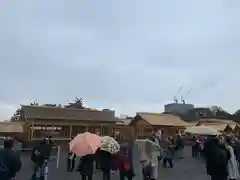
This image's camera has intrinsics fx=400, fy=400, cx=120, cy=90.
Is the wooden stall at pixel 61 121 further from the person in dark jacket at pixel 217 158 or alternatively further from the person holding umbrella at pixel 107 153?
the person in dark jacket at pixel 217 158

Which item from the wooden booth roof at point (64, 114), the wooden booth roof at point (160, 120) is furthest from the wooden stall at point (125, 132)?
the wooden booth roof at point (160, 120)

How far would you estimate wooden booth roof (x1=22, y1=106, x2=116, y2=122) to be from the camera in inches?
1503

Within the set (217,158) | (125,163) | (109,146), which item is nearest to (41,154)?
(109,146)

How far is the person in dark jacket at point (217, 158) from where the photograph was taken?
9562 millimetres

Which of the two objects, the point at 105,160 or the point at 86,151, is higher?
the point at 86,151

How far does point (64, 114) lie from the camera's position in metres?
40.8

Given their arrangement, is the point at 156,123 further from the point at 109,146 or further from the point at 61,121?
the point at 109,146

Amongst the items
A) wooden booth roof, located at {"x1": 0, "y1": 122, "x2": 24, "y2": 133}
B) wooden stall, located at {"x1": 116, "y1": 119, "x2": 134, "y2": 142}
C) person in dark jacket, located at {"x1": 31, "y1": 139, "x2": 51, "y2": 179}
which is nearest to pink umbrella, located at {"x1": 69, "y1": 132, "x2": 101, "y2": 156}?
person in dark jacket, located at {"x1": 31, "y1": 139, "x2": 51, "y2": 179}

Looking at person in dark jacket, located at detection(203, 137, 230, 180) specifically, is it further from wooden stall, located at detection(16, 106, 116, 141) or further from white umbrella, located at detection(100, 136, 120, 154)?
wooden stall, located at detection(16, 106, 116, 141)

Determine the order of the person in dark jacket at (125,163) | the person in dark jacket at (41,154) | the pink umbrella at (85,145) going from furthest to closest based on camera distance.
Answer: the person in dark jacket at (41,154) → the person in dark jacket at (125,163) → the pink umbrella at (85,145)

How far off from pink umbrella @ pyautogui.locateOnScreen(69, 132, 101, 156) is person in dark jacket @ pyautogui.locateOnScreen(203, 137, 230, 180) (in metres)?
3.22

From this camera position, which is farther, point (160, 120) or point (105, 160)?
point (160, 120)

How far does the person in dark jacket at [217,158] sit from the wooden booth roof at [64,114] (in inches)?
1157

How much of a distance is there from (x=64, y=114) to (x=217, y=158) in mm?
32304
